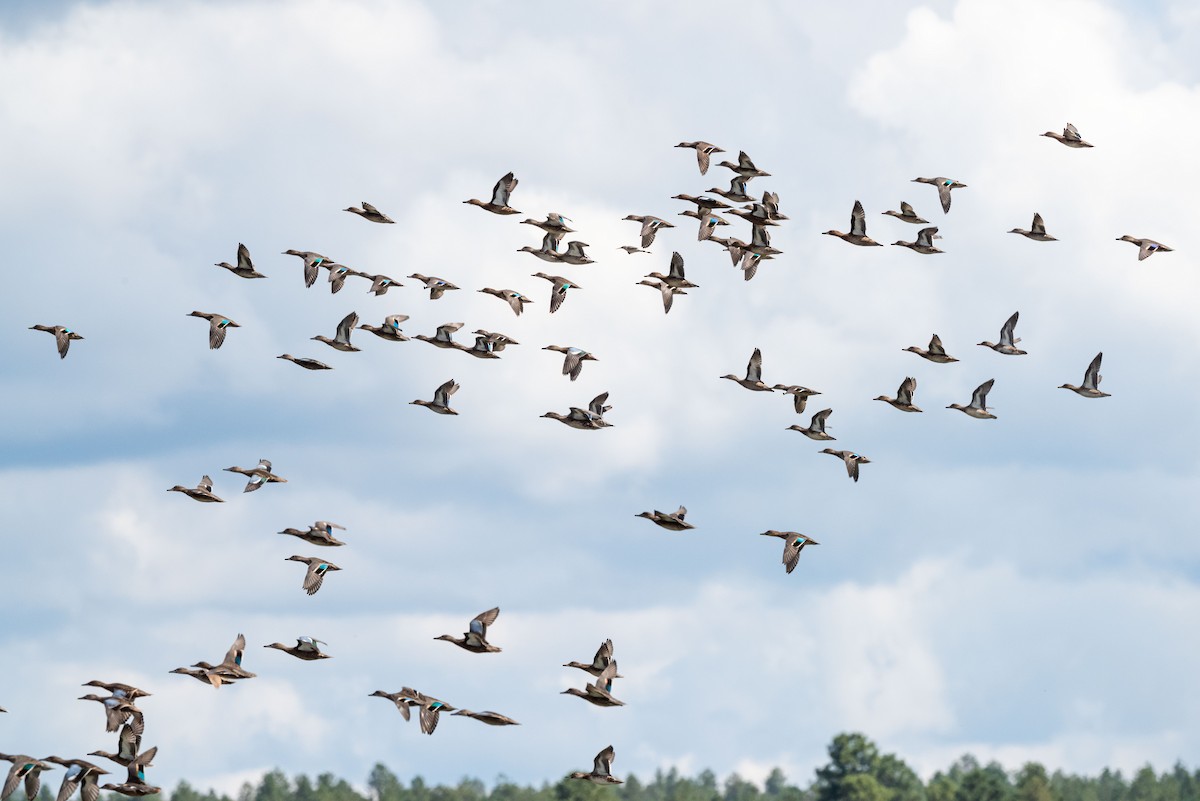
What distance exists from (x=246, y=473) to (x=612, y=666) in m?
19.4

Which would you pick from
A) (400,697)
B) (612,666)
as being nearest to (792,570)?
(612,666)

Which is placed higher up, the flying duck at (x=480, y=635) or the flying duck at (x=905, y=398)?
the flying duck at (x=905, y=398)

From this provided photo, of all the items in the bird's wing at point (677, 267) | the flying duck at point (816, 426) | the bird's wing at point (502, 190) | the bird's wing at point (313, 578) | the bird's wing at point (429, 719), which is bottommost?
the bird's wing at point (429, 719)

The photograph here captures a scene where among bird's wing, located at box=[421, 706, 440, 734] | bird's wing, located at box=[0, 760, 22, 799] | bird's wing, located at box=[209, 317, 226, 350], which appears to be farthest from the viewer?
bird's wing, located at box=[209, 317, 226, 350]

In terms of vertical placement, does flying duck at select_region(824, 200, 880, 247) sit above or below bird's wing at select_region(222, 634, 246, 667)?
above

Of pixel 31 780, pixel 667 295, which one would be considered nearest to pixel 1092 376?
pixel 667 295

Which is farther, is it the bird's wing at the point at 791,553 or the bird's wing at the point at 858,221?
the bird's wing at the point at 858,221

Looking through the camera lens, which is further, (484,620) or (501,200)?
(501,200)

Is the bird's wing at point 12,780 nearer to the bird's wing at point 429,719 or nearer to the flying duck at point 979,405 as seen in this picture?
the bird's wing at point 429,719

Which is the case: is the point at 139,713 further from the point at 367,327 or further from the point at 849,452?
the point at 849,452

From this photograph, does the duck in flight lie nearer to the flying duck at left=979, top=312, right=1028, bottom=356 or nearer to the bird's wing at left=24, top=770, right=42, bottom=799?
the flying duck at left=979, top=312, right=1028, bottom=356

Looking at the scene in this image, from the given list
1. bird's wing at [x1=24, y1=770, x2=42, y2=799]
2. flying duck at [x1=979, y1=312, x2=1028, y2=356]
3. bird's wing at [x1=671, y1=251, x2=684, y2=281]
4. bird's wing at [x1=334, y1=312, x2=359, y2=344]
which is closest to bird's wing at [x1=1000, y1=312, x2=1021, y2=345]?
flying duck at [x1=979, y1=312, x2=1028, y2=356]

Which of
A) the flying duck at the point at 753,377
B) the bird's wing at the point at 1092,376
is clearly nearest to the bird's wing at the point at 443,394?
the flying duck at the point at 753,377

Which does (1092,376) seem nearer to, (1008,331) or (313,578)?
(1008,331)
